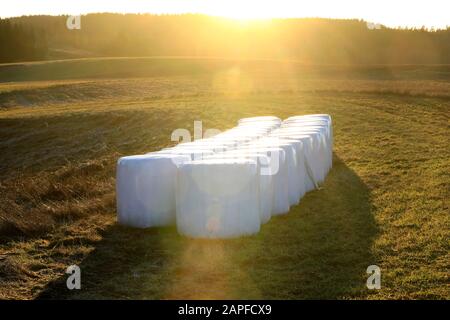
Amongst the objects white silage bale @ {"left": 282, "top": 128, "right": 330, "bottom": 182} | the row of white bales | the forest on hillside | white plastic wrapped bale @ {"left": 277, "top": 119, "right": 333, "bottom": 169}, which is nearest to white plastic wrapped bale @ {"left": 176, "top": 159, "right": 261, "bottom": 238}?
the row of white bales

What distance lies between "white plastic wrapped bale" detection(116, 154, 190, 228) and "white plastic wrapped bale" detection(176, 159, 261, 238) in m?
0.83

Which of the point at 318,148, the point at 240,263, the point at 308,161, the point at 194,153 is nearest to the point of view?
the point at 240,263

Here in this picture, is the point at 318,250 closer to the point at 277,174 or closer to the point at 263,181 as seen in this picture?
the point at 263,181

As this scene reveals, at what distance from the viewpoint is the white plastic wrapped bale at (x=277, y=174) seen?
10586 millimetres

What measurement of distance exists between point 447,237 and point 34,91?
39.0 m

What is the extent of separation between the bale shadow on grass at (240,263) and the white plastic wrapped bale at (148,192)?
0.21 metres

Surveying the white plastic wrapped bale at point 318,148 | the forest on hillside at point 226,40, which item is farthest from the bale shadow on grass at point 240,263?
the forest on hillside at point 226,40

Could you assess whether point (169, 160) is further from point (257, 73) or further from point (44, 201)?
point (257, 73)

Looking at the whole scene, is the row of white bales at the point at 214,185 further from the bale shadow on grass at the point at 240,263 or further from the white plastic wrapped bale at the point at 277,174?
the bale shadow on grass at the point at 240,263

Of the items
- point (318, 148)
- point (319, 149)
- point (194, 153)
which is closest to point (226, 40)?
point (319, 149)

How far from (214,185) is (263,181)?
4.53 ft

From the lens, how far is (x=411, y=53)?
91.3 m

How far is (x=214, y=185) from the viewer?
9.04 m
